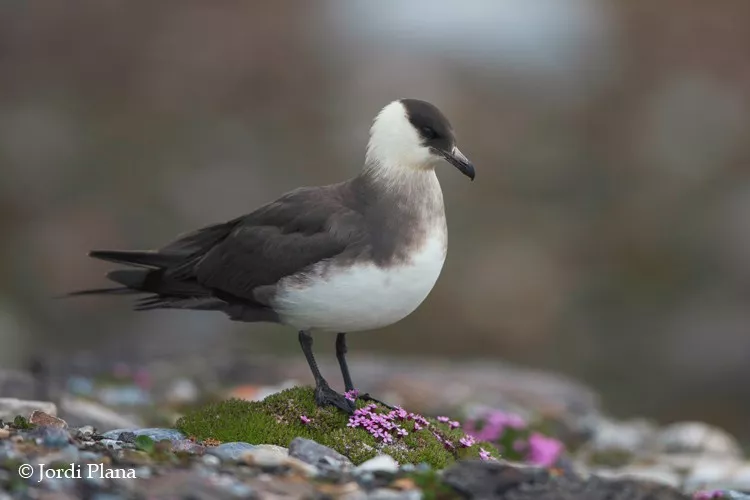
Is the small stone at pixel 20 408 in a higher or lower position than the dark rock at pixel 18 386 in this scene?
lower

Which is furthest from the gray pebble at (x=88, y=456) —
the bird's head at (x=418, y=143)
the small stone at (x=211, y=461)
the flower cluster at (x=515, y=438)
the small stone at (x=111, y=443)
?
the flower cluster at (x=515, y=438)

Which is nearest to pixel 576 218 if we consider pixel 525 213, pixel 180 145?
pixel 525 213

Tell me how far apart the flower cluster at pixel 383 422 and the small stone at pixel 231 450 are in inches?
33.4

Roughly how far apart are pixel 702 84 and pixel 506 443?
1709 centimetres

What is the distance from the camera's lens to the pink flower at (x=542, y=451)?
9945mm

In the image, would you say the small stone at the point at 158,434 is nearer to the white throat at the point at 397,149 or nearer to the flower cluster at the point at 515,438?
the white throat at the point at 397,149

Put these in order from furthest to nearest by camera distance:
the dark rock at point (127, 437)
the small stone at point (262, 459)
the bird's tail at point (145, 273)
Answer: the bird's tail at point (145, 273), the dark rock at point (127, 437), the small stone at point (262, 459)

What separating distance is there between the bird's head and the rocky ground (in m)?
1.81

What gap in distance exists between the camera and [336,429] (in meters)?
7.25

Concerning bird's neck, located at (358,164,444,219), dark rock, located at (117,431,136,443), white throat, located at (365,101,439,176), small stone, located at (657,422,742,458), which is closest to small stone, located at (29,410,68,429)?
dark rock, located at (117,431,136,443)

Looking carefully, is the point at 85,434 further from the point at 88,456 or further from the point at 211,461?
the point at 211,461

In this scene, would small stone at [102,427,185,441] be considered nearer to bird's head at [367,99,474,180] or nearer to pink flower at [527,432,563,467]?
bird's head at [367,99,474,180]

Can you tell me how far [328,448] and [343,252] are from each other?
135 centimetres

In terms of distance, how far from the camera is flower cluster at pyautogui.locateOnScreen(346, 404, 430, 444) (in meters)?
7.18
